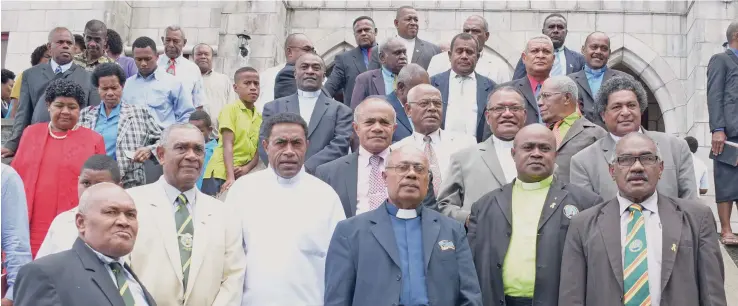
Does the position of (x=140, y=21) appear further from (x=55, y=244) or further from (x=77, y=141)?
(x=55, y=244)

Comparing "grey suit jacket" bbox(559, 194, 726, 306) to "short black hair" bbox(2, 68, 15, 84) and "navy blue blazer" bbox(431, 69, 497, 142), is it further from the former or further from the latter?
"short black hair" bbox(2, 68, 15, 84)

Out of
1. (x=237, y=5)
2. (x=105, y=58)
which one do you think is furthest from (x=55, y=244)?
(x=237, y=5)

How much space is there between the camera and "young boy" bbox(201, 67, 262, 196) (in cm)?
891

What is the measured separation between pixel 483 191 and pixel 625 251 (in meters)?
1.20

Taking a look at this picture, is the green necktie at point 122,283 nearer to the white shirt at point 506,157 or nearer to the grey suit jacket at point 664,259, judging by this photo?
the grey suit jacket at point 664,259

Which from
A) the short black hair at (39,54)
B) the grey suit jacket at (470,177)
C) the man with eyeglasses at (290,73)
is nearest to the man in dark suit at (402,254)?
the grey suit jacket at (470,177)

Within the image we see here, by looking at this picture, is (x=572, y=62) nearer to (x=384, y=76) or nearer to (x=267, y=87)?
(x=384, y=76)

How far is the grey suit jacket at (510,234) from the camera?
5.70 meters

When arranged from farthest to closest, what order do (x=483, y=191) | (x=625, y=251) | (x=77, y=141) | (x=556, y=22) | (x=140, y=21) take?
(x=140, y=21) < (x=556, y=22) < (x=77, y=141) < (x=483, y=191) < (x=625, y=251)

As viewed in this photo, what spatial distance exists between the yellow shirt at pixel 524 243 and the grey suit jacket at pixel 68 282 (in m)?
2.41

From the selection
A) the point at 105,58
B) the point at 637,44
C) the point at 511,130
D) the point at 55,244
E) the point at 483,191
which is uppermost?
the point at 637,44

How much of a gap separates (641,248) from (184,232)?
9.24 ft

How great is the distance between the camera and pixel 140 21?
16484 millimetres

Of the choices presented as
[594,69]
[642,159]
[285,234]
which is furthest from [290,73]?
[642,159]
